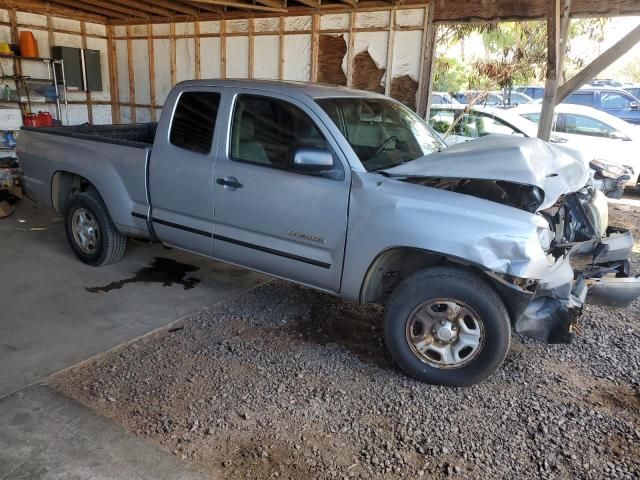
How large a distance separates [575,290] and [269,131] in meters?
2.46

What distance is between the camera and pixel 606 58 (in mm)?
6238

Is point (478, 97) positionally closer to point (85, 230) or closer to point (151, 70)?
point (85, 230)

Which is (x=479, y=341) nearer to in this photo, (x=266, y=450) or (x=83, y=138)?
(x=266, y=450)

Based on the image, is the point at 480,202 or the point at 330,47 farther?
the point at 330,47

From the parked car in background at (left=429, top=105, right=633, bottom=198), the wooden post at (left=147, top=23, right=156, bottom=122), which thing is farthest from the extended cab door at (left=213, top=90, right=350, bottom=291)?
the wooden post at (left=147, top=23, right=156, bottom=122)

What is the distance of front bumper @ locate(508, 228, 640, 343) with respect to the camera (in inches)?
122

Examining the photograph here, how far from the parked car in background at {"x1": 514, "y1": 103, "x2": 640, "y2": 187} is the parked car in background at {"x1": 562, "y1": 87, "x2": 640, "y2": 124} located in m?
5.00

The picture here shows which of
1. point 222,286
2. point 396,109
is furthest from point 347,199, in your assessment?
point 222,286

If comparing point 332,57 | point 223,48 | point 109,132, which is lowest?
point 109,132

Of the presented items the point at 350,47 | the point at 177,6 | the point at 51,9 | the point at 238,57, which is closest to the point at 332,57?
the point at 350,47

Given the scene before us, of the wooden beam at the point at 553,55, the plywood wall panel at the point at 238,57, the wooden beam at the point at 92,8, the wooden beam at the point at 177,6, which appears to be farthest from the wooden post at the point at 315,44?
the wooden beam at the point at 92,8

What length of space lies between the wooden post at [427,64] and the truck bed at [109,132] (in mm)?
4602

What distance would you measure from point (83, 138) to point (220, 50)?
6638 mm

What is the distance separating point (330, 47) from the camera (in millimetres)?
9312
